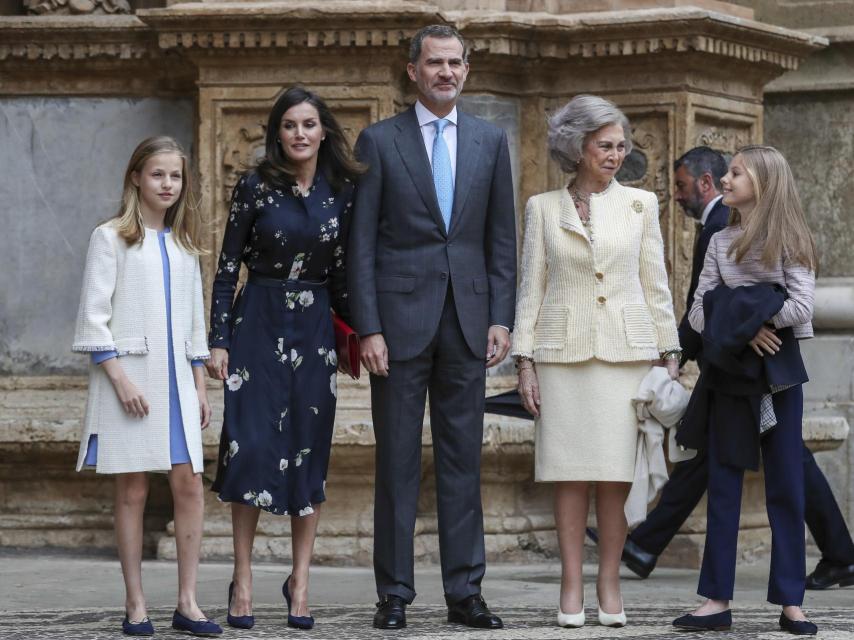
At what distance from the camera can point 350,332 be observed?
6312mm

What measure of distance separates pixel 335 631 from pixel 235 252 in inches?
48.9

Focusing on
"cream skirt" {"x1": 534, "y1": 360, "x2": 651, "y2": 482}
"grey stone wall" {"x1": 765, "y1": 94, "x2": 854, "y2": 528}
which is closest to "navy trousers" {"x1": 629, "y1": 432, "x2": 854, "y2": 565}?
"cream skirt" {"x1": 534, "y1": 360, "x2": 651, "y2": 482}

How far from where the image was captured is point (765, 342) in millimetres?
6141

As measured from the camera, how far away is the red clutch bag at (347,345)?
20.7 feet

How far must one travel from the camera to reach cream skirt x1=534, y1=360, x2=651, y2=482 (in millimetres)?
6219

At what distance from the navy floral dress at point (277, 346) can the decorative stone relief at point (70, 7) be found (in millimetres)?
2799

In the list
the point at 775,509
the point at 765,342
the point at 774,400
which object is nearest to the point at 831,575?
the point at 775,509

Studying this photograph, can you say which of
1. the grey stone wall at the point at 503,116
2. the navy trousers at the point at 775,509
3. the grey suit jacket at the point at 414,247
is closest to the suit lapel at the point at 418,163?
the grey suit jacket at the point at 414,247

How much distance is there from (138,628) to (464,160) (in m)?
1.81

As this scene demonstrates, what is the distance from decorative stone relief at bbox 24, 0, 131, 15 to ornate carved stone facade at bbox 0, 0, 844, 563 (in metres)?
0.03

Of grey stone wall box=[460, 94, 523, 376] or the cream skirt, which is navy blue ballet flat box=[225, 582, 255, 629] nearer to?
the cream skirt

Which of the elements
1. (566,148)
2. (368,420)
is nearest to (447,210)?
(566,148)

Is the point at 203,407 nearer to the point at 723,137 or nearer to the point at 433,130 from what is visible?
the point at 433,130

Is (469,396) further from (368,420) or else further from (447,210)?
(368,420)
